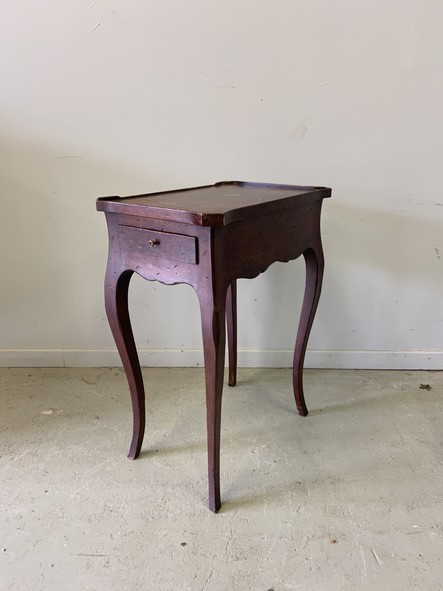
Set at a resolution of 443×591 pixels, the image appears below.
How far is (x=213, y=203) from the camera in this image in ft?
3.31

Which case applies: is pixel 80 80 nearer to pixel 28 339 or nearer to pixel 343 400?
pixel 28 339

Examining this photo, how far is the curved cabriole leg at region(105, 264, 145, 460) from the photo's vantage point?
1099 millimetres

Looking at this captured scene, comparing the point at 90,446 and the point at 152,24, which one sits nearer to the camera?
the point at 90,446

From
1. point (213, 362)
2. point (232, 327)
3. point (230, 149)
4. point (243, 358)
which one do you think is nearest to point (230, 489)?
point (213, 362)

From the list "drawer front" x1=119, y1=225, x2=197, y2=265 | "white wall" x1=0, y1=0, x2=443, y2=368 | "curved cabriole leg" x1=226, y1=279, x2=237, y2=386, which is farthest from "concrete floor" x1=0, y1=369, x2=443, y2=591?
"drawer front" x1=119, y1=225, x2=197, y2=265

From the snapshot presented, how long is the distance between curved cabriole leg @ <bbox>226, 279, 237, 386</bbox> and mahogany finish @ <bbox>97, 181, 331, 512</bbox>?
31cm

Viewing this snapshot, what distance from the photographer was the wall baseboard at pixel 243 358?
1.68 m

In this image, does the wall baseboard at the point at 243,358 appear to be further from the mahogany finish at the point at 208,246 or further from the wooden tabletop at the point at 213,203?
the wooden tabletop at the point at 213,203

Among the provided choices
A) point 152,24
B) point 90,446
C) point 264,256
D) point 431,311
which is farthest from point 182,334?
point 152,24

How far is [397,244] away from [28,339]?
1.37 meters

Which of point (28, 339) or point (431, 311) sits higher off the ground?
point (431, 311)

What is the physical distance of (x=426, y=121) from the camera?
1457 mm

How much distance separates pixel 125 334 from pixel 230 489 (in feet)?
1.48

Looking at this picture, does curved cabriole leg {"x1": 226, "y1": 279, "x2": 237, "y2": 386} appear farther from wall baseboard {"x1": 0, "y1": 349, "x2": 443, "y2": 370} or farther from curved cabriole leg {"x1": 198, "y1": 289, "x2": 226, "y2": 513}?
curved cabriole leg {"x1": 198, "y1": 289, "x2": 226, "y2": 513}
